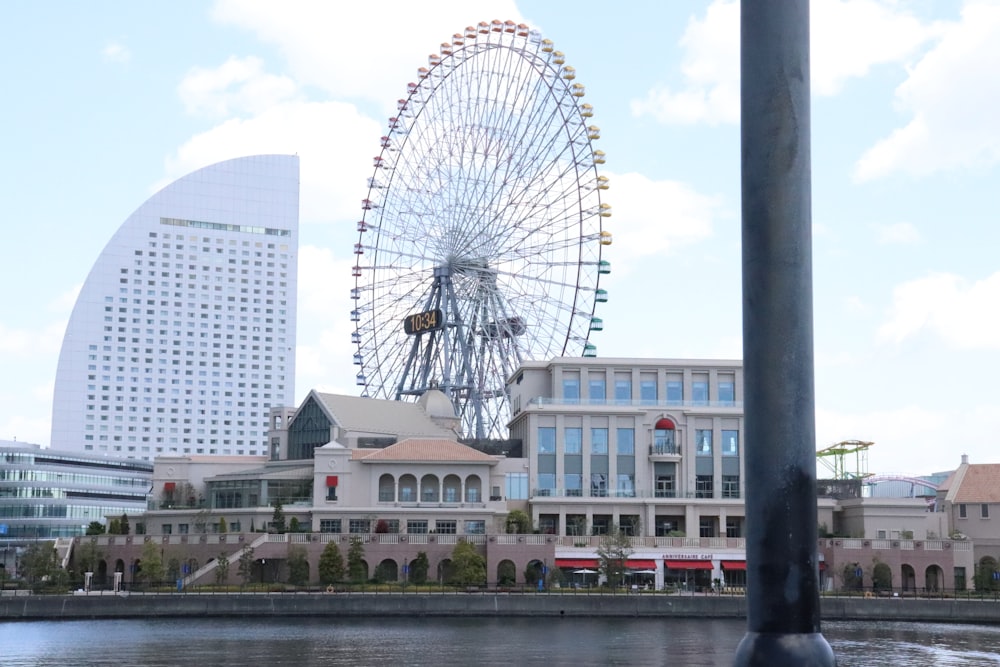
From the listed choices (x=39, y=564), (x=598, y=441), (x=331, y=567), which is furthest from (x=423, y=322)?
(x=39, y=564)

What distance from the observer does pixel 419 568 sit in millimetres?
91062

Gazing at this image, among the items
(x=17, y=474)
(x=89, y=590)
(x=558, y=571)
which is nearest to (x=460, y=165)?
(x=558, y=571)

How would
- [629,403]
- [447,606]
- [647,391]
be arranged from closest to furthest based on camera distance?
[447,606]
[629,403]
[647,391]

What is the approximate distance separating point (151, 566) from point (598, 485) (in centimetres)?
3290

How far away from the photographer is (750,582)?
20.3 ft

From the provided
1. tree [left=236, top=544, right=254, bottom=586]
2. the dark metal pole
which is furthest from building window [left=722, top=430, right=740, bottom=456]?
the dark metal pole

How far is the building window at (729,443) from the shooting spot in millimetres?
101000

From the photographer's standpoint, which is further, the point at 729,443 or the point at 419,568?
the point at 729,443

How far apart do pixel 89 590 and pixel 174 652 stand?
35920 millimetres

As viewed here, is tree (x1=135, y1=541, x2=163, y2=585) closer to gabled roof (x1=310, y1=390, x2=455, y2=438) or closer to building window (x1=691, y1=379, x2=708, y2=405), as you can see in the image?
gabled roof (x1=310, y1=390, x2=455, y2=438)

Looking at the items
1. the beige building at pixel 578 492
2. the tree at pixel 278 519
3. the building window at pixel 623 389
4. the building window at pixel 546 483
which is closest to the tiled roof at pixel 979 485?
the beige building at pixel 578 492

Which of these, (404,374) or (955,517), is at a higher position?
(404,374)

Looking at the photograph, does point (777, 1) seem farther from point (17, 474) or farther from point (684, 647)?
point (17, 474)

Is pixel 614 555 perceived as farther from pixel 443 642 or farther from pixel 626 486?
pixel 443 642
